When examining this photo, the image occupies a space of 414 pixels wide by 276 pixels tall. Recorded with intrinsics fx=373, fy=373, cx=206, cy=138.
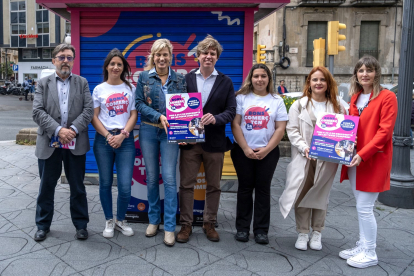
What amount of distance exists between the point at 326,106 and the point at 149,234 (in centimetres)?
228

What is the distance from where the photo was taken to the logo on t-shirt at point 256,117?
383cm

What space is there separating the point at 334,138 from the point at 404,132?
273 cm

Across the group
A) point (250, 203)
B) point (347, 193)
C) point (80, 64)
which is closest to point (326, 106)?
point (250, 203)

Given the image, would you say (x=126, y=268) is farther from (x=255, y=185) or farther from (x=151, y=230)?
(x=255, y=185)

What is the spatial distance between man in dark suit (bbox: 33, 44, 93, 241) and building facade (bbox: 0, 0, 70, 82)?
42441 mm

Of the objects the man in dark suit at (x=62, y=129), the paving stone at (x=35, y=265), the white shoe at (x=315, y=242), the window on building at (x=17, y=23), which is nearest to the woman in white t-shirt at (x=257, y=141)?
the white shoe at (x=315, y=242)

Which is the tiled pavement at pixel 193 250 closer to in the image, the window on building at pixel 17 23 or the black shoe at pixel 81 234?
the black shoe at pixel 81 234

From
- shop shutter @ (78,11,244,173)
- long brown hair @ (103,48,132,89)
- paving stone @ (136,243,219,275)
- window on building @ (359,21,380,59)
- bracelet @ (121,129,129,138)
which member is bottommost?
paving stone @ (136,243,219,275)

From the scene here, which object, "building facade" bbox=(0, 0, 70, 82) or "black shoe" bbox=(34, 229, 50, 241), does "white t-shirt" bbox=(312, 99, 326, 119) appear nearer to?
"black shoe" bbox=(34, 229, 50, 241)

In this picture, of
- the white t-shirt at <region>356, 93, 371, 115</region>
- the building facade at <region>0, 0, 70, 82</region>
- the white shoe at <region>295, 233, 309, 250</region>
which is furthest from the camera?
the building facade at <region>0, 0, 70, 82</region>

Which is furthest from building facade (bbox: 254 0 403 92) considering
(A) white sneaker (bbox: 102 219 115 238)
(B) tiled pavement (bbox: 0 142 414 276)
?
(A) white sneaker (bbox: 102 219 115 238)

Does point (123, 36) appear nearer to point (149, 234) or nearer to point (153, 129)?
point (153, 129)

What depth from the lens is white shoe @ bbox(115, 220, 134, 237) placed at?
13.3 feet

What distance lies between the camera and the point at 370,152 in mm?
3318
